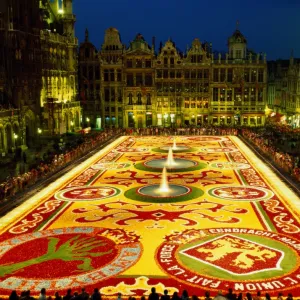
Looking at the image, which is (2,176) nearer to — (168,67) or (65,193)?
(65,193)

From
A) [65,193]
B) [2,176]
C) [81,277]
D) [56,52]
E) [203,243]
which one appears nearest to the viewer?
[81,277]

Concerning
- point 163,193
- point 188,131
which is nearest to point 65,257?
point 163,193

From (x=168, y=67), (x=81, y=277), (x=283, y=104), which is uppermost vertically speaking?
(x=168, y=67)

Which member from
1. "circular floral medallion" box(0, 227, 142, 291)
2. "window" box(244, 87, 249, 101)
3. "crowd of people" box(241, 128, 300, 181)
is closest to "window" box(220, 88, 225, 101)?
"window" box(244, 87, 249, 101)

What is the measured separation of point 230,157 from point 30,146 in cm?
2275

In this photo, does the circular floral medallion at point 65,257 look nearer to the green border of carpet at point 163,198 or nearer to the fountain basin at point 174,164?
the green border of carpet at point 163,198

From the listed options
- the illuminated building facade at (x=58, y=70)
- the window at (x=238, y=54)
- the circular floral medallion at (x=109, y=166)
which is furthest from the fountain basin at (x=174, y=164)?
the window at (x=238, y=54)

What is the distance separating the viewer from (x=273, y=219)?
848 inches

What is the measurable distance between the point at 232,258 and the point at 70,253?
20.9 feet

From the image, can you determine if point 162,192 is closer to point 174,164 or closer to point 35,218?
point 35,218

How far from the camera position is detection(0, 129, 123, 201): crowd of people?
26.2 m

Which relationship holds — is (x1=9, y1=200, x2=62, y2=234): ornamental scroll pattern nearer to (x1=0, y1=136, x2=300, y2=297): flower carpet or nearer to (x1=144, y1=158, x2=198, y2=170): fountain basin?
(x1=0, y1=136, x2=300, y2=297): flower carpet

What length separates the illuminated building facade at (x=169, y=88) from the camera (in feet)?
236

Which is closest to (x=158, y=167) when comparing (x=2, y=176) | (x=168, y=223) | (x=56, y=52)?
(x=2, y=176)
